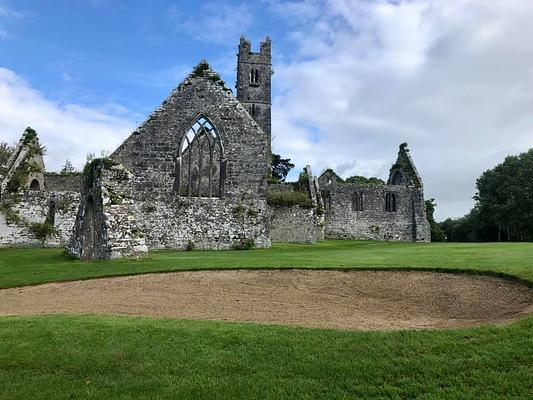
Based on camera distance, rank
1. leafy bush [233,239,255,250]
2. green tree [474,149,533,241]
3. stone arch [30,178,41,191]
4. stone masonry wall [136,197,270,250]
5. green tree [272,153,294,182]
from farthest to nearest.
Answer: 1. green tree [272,153,294,182]
2. green tree [474,149,533,241]
3. stone arch [30,178,41,191]
4. leafy bush [233,239,255,250]
5. stone masonry wall [136,197,270,250]

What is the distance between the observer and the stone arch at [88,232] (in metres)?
20.0

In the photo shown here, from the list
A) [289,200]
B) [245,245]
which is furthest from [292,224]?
[245,245]

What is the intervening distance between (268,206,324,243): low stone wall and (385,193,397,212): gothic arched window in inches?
615

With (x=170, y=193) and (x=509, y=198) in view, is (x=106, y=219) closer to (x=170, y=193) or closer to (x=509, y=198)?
(x=170, y=193)

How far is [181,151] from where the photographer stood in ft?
82.9

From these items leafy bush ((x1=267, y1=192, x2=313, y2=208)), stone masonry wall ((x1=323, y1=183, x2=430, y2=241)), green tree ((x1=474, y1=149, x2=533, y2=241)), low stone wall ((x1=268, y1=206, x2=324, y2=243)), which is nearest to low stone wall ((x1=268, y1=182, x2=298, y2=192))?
stone masonry wall ((x1=323, y1=183, x2=430, y2=241))

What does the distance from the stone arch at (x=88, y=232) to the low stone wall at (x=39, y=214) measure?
9.53 metres

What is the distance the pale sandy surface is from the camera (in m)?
8.95

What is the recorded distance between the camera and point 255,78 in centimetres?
6538

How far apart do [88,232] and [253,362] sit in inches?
620

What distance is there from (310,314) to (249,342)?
229 centimetres

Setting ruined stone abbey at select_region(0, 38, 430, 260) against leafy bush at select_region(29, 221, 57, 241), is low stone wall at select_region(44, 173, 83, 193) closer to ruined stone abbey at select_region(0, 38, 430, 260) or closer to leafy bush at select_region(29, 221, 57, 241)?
ruined stone abbey at select_region(0, 38, 430, 260)

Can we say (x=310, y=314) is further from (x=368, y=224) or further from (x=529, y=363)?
(x=368, y=224)

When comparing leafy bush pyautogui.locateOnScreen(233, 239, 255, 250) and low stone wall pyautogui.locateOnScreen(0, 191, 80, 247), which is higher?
low stone wall pyautogui.locateOnScreen(0, 191, 80, 247)
